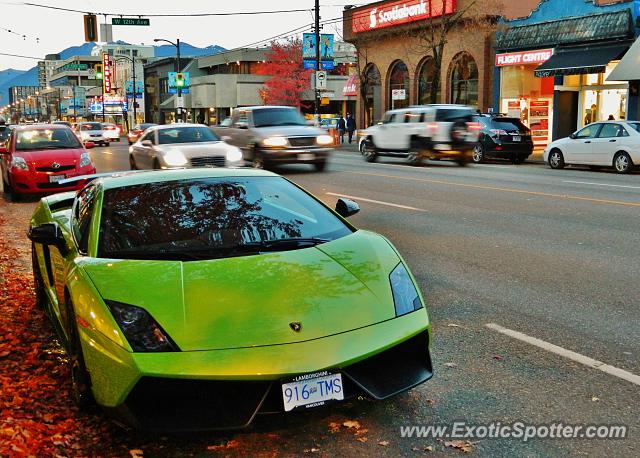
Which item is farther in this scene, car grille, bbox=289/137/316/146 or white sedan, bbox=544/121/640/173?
white sedan, bbox=544/121/640/173

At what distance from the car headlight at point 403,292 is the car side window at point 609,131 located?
64.5 feet

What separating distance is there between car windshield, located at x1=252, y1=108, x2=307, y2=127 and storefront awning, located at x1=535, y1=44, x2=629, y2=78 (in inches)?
534

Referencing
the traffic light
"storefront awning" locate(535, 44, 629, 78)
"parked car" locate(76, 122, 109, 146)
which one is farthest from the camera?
"parked car" locate(76, 122, 109, 146)

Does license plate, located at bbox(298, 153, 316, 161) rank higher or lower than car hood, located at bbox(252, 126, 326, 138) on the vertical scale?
lower

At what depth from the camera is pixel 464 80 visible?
38938 millimetres

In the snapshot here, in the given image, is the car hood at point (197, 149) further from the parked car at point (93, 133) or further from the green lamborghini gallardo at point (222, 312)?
the parked car at point (93, 133)

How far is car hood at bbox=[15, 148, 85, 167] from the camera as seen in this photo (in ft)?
50.4

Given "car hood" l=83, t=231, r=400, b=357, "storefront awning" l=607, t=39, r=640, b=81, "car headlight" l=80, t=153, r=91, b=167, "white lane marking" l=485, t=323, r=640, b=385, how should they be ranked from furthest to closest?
"storefront awning" l=607, t=39, r=640, b=81 < "car headlight" l=80, t=153, r=91, b=167 < "white lane marking" l=485, t=323, r=640, b=385 < "car hood" l=83, t=231, r=400, b=357

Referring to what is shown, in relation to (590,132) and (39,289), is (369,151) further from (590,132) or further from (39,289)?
(39,289)

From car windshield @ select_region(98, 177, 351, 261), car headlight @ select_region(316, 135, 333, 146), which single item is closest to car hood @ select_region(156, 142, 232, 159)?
car headlight @ select_region(316, 135, 333, 146)

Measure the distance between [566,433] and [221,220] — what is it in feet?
8.09

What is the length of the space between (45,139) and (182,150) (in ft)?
10.3

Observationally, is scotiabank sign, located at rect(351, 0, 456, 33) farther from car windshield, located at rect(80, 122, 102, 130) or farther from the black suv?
car windshield, located at rect(80, 122, 102, 130)

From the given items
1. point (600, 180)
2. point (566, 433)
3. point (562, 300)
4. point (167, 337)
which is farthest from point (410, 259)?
point (600, 180)
